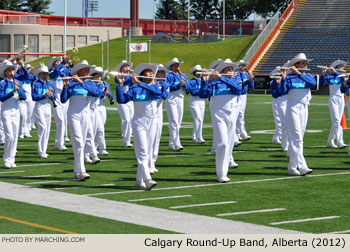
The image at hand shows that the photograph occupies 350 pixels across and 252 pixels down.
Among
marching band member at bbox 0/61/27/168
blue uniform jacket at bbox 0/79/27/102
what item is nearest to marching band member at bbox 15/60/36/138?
marching band member at bbox 0/61/27/168

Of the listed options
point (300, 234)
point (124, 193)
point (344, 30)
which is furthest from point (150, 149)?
point (344, 30)

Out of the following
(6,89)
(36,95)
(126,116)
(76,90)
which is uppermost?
(76,90)

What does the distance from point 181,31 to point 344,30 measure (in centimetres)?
2302

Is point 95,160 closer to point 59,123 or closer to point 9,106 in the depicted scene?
point 9,106

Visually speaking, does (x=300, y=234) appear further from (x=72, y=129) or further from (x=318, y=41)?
(x=318, y=41)

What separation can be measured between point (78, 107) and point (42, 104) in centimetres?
447

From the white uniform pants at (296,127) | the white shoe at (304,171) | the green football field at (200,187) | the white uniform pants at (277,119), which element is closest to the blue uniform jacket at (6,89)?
the green football field at (200,187)

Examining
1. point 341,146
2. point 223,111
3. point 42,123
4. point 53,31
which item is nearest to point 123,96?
point 223,111

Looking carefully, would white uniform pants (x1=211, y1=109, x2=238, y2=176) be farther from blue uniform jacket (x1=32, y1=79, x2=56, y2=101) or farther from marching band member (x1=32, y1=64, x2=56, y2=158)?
blue uniform jacket (x1=32, y1=79, x2=56, y2=101)

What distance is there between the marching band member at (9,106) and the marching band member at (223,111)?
4.27m

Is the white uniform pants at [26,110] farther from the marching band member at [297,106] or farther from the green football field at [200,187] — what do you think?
the marching band member at [297,106]

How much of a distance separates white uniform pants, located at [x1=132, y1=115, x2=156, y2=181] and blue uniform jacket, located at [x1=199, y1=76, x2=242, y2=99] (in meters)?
1.38

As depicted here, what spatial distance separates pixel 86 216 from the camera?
38.2 feet

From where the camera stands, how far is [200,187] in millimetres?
14625
